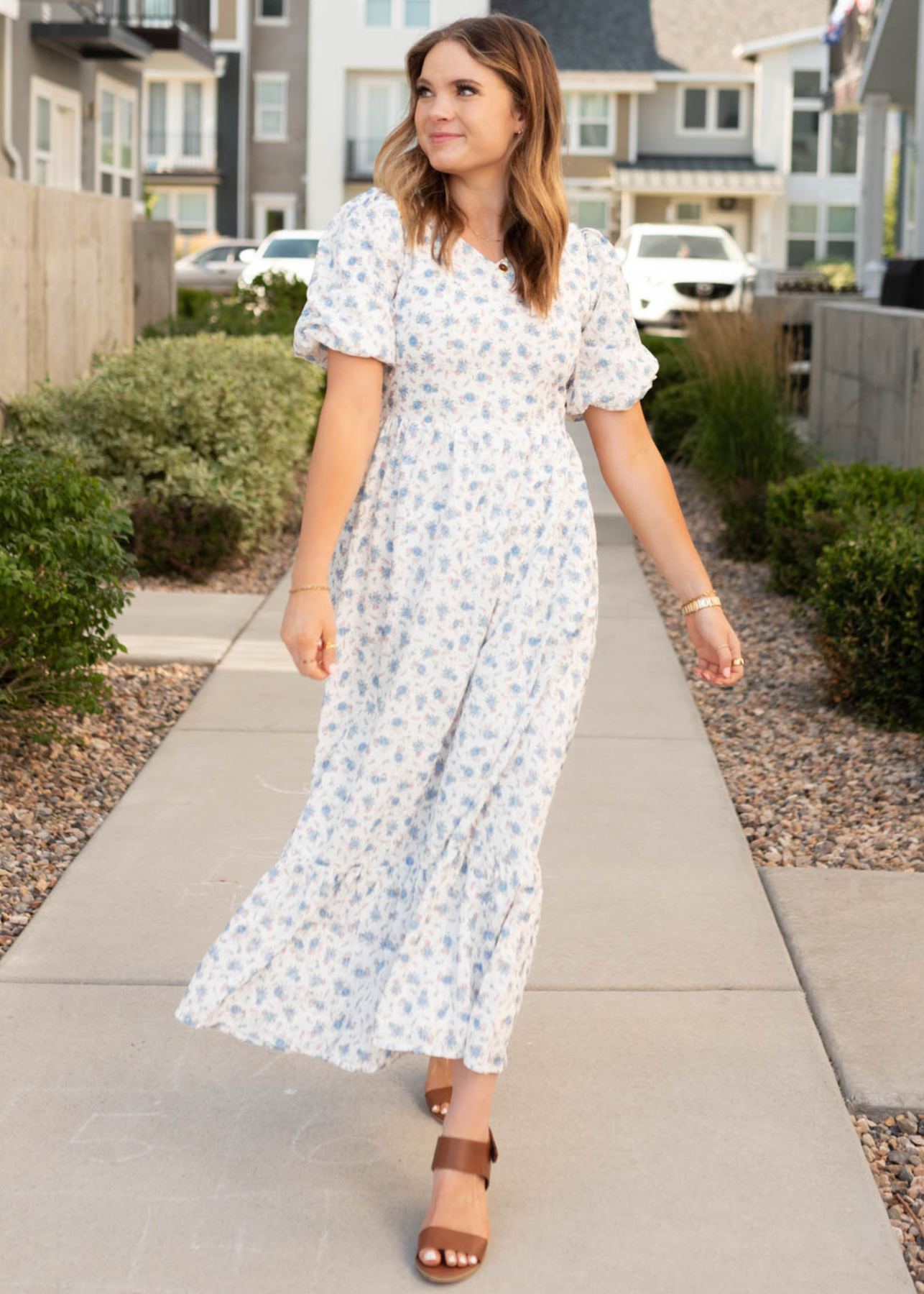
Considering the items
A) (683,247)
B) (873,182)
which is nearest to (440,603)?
(873,182)

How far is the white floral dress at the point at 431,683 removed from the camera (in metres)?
2.63

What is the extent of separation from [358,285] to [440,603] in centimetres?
51

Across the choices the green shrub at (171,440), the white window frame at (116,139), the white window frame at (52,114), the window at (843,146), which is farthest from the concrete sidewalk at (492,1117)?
the window at (843,146)

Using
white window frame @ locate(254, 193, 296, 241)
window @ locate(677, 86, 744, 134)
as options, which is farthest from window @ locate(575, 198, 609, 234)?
white window frame @ locate(254, 193, 296, 241)

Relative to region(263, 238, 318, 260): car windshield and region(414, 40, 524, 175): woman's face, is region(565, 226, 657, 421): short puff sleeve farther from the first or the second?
region(263, 238, 318, 260): car windshield

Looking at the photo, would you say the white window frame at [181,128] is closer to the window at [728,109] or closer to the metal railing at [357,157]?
the metal railing at [357,157]

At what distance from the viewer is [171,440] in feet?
26.8

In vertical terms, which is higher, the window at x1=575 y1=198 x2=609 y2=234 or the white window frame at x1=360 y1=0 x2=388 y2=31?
the white window frame at x1=360 y1=0 x2=388 y2=31

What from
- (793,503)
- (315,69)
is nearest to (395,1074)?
(793,503)

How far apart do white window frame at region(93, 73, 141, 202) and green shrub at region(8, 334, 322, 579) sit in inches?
471

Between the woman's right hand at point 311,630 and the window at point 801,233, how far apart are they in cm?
4299

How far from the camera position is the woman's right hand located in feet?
8.59

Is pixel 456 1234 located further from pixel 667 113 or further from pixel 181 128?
pixel 667 113

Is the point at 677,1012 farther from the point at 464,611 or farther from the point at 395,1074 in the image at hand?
the point at 464,611
